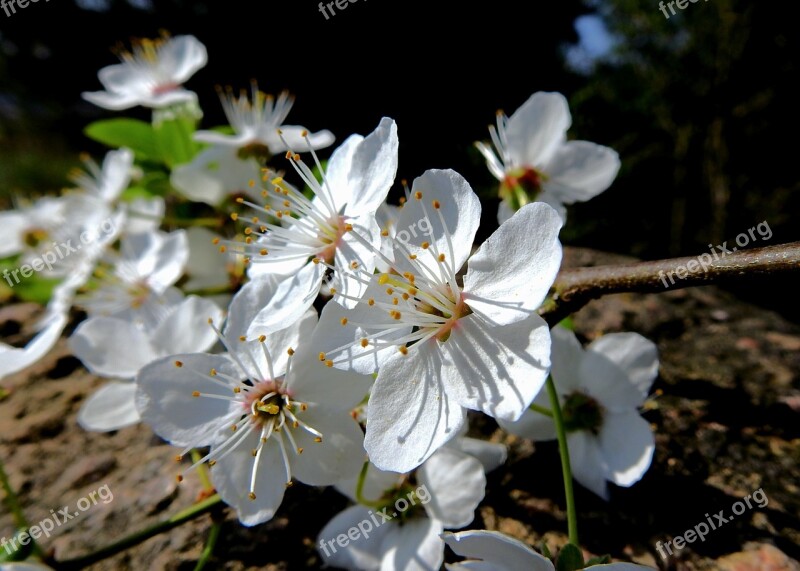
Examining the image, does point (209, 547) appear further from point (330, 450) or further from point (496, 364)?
point (496, 364)

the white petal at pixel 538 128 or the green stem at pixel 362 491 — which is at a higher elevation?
the white petal at pixel 538 128

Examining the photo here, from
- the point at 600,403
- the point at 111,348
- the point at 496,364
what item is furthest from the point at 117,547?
the point at 600,403

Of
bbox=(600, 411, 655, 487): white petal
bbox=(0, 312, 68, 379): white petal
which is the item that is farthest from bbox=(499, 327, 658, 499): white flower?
bbox=(0, 312, 68, 379): white petal

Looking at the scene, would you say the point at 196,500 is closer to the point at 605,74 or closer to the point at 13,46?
the point at 605,74

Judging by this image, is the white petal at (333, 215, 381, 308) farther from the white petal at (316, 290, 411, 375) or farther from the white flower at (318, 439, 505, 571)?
the white flower at (318, 439, 505, 571)

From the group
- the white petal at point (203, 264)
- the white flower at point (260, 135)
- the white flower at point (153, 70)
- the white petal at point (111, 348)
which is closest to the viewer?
the white petal at point (111, 348)

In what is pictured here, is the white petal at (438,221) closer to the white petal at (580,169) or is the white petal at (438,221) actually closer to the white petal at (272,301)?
the white petal at (272,301)

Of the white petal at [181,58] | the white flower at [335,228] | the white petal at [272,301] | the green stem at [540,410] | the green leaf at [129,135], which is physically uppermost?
the white petal at [181,58]

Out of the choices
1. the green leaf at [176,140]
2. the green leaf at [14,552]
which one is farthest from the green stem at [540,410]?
the green leaf at [176,140]
